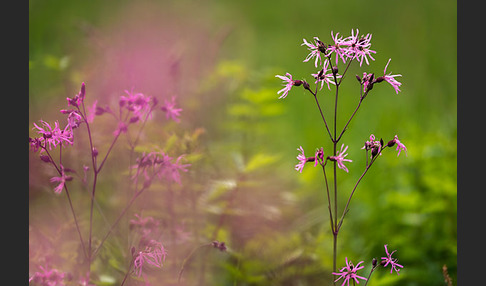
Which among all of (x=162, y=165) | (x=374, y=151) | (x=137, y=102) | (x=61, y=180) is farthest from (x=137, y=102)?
(x=374, y=151)

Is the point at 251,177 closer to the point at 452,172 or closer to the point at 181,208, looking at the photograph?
the point at 181,208

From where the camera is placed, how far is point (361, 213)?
3803 mm

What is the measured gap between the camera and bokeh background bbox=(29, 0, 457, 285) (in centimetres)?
301

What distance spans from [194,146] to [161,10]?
14.5 ft

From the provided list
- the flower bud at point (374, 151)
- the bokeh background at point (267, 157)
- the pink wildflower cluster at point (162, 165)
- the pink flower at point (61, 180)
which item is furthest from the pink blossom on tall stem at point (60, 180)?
the flower bud at point (374, 151)

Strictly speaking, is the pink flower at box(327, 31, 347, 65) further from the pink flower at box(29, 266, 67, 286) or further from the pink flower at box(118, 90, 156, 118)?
the pink flower at box(29, 266, 67, 286)

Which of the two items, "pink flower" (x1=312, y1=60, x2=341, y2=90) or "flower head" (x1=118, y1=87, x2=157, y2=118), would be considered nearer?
"pink flower" (x1=312, y1=60, x2=341, y2=90)

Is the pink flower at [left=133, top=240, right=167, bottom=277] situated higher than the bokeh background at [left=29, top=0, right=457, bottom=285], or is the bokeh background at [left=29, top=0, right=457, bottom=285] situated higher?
the bokeh background at [left=29, top=0, right=457, bottom=285]

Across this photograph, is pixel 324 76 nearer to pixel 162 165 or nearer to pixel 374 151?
pixel 374 151

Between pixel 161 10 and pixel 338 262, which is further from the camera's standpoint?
pixel 161 10

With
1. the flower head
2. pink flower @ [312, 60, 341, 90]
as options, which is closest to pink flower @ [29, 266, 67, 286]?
the flower head

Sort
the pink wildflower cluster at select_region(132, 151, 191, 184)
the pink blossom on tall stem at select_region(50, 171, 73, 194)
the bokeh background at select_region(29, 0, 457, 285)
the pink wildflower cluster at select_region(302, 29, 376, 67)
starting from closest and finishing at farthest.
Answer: the pink wildflower cluster at select_region(302, 29, 376, 67)
the pink blossom on tall stem at select_region(50, 171, 73, 194)
the pink wildflower cluster at select_region(132, 151, 191, 184)
the bokeh background at select_region(29, 0, 457, 285)

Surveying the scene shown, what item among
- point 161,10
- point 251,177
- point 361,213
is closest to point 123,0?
point 161,10

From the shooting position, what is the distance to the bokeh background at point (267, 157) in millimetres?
3008
